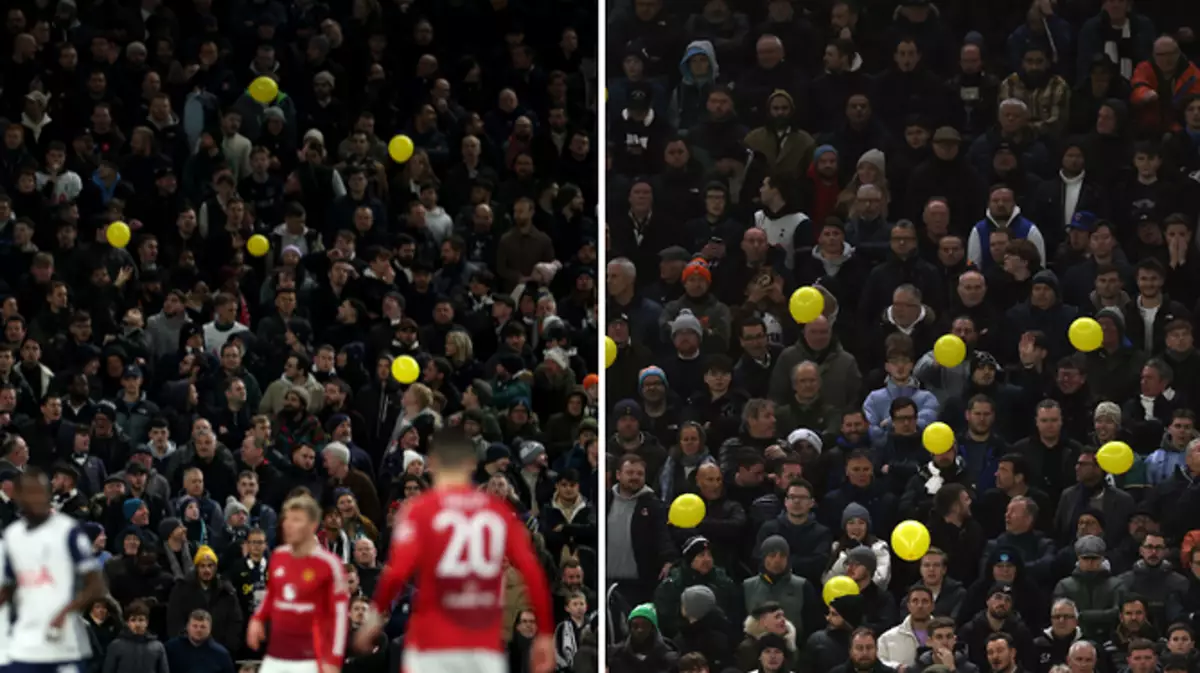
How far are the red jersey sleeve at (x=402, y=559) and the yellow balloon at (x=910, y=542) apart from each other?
528cm

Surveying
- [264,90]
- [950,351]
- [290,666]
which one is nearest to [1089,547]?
[950,351]

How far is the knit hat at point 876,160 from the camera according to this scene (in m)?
14.3

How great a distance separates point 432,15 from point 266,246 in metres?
2.77

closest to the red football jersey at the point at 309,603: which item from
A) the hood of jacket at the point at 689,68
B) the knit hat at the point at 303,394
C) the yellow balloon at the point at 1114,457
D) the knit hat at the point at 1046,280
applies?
the knit hat at the point at 303,394

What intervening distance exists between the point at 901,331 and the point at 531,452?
89.6 inches

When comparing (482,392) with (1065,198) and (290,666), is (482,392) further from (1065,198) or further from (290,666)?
(290,666)

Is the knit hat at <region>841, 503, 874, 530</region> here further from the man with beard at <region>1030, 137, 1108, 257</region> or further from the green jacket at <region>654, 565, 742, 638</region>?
the man with beard at <region>1030, 137, 1108, 257</region>

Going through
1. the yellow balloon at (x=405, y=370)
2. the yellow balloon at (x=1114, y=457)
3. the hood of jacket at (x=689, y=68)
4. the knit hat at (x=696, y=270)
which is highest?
the hood of jacket at (x=689, y=68)

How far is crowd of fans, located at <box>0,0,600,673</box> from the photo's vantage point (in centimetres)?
1201

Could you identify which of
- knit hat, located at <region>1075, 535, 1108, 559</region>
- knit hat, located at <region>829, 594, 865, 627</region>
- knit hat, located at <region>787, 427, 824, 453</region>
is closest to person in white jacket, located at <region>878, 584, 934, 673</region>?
knit hat, located at <region>829, 594, 865, 627</region>

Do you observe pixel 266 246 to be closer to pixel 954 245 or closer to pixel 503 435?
pixel 503 435

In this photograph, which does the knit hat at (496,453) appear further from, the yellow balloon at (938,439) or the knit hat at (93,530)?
the yellow balloon at (938,439)

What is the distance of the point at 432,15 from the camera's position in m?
16.7

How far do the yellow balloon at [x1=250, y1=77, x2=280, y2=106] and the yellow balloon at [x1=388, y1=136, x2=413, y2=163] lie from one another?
0.89 metres
